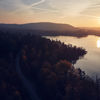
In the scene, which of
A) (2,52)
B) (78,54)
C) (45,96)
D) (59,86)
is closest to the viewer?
(45,96)

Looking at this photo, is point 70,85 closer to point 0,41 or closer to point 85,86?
point 85,86

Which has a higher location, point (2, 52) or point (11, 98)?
point (2, 52)

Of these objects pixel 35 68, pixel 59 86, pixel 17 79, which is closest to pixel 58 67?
pixel 35 68

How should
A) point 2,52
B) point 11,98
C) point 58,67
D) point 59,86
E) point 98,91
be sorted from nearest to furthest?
point 11,98
point 98,91
point 59,86
point 58,67
point 2,52

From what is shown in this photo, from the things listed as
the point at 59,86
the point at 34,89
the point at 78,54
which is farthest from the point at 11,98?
the point at 78,54

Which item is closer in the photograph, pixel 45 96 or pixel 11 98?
pixel 11 98

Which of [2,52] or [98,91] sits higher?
[2,52]

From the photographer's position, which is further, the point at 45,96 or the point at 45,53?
the point at 45,53

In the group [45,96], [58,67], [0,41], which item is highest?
[0,41]

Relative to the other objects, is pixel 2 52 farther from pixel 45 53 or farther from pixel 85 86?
pixel 85 86
